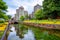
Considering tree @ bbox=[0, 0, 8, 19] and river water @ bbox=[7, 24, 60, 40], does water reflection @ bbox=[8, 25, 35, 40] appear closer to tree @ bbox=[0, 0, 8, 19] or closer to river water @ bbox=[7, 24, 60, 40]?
river water @ bbox=[7, 24, 60, 40]

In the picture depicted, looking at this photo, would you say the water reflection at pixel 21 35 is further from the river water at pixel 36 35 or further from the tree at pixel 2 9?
the tree at pixel 2 9

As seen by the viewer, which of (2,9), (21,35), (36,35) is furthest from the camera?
(2,9)

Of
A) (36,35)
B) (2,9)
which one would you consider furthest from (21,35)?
(2,9)

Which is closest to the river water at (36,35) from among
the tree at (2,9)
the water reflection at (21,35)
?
the water reflection at (21,35)

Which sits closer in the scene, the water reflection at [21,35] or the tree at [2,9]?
the water reflection at [21,35]

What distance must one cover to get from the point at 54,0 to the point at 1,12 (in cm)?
1306

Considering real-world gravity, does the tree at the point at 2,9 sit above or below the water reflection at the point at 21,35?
above

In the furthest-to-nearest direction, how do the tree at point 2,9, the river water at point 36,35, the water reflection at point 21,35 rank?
1. the tree at point 2,9
2. the water reflection at point 21,35
3. the river water at point 36,35

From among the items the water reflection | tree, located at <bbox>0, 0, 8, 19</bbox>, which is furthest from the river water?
tree, located at <bbox>0, 0, 8, 19</bbox>

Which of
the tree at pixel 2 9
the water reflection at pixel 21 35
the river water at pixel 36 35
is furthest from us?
the tree at pixel 2 9

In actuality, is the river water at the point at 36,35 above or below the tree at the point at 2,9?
below

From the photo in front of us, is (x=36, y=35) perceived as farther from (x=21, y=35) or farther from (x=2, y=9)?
(x=2, y=9)

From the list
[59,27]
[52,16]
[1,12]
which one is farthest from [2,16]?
[52,16]

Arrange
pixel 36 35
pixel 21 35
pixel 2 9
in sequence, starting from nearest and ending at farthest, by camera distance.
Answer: pixel 36 35 → pixel 21 35 → pixel 2 9
